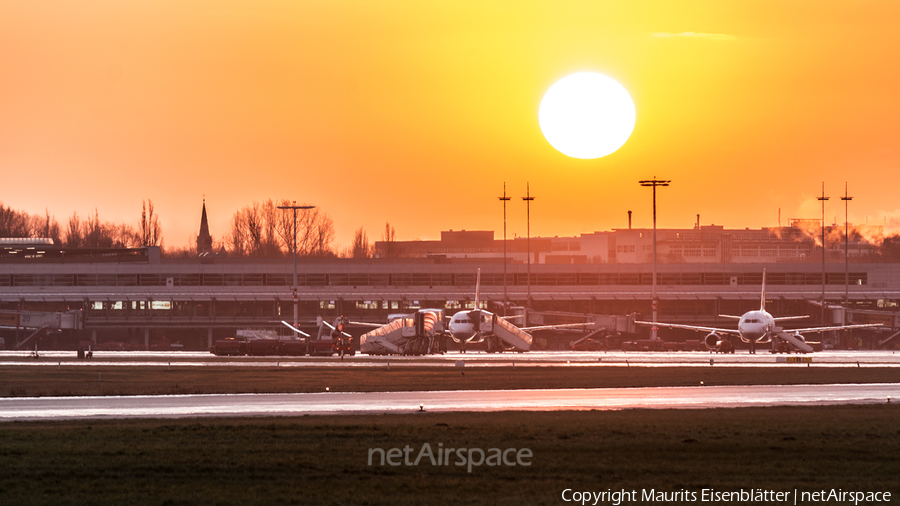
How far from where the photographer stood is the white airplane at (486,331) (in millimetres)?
110312

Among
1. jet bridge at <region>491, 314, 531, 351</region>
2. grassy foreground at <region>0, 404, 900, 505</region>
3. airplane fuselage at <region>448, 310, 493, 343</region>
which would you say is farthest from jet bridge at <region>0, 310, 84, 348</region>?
grassy foreground at <region>0, 404, 900, 505</region>

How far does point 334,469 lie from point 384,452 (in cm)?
268

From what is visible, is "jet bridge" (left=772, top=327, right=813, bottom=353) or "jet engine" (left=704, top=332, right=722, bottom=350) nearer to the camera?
"jet bridge" (left=772, top=327, right=813, bottom=353)

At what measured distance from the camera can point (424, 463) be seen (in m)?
28.3

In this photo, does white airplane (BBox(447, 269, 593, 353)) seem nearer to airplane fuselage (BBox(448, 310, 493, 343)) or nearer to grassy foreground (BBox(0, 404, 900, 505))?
airplane fuselage (BBox(448, 310, 493, 343))

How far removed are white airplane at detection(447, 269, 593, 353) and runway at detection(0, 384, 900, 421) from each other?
55.4 meters

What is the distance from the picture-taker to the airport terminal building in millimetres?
149125

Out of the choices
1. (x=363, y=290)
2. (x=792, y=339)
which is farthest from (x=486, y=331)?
(x=363, y=290)

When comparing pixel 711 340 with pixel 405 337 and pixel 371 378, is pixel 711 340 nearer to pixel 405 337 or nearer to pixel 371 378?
pixel 405 337

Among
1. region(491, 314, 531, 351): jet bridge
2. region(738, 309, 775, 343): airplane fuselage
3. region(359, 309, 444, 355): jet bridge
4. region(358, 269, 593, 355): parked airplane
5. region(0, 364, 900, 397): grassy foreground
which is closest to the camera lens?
region(0, 364, 900, 397): grassy foreground

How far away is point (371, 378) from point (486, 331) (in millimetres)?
49149

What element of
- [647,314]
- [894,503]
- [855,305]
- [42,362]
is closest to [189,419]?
[894,503]

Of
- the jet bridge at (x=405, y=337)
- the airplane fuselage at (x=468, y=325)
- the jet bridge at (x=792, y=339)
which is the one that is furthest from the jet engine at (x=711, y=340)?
the jet bridge at (x=405, y=337)

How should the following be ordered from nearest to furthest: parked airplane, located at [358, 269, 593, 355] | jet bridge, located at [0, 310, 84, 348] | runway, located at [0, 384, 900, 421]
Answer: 1. runway, located at [0, 384, 900, 421]
2. parked airplane, located at [358, 269, 593, 355]
3. jet bridge, located at [0, 310, 84, 348]
